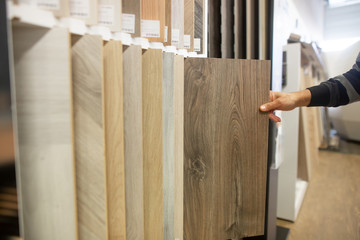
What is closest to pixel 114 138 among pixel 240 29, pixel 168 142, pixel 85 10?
pixel 168 142

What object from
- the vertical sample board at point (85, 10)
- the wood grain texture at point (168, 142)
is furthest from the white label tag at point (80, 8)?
the wood grain texture at point (168, 142)

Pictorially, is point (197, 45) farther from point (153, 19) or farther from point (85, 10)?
point (85, 10)

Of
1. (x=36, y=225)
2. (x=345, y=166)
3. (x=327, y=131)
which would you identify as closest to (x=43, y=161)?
(x=36, y=225)

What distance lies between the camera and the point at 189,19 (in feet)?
2.86

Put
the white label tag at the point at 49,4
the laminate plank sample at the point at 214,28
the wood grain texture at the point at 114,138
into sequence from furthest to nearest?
the laminate plank sample at the point at 214,28
the wood grain texture at the point at 114,138
the white label tag at the point at 49,4

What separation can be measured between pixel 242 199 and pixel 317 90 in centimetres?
64

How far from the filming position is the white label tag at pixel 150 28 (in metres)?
0.70

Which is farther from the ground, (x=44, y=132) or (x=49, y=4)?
(x=49, y=4)

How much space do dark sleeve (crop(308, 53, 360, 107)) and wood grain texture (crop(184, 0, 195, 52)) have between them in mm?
641

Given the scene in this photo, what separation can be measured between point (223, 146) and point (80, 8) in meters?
0.62

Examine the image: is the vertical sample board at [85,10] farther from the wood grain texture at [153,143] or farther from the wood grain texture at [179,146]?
the wood grain texture at [179,146]

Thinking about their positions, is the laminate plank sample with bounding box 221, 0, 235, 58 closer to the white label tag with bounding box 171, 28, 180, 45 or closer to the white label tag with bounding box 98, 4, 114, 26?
the white label tag with bounding box 171, 28, 180, 45

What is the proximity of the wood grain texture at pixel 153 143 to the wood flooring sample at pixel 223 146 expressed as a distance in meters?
0.14

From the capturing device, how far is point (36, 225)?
18.8 inches
